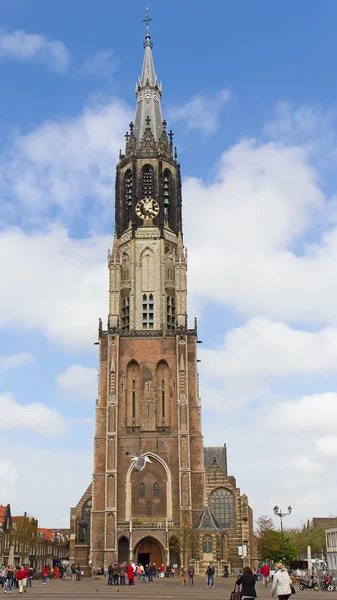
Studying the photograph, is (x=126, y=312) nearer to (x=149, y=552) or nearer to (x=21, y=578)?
(x=149, y=552)

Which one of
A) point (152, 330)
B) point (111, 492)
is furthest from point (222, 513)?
point (152, 330)

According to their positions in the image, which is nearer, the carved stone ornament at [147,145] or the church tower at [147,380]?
the church tower at [147,380]

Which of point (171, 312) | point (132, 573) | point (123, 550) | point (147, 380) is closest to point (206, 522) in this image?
point (123, 550)

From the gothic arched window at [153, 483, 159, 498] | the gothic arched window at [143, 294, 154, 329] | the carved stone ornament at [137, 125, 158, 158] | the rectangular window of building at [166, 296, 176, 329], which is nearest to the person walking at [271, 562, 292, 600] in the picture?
the gothic arched window at [153, 483, 159, 498]

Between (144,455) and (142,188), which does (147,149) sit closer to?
(142,188)

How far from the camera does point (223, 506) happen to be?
73.7m

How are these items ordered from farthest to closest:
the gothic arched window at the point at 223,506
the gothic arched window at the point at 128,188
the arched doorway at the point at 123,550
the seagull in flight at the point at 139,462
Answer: the gothic arched window at the point at 128,188
the gothic arched window at the point at 223,506
the arched doorway at the point at 123,550
the seagull in flight at the point at 139,462

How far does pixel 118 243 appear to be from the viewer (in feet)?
262

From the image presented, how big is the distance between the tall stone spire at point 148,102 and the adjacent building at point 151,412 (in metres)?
2.26

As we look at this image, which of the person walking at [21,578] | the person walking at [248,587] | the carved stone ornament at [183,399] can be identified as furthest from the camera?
the carved stone ornament at [183,399]

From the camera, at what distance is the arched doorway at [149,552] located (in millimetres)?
64750

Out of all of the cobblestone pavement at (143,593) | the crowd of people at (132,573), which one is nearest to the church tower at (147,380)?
the crowd of people at (132,573)

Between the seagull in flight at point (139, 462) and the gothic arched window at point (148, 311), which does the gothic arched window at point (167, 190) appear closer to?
the gothic arched window at point (148, 311)

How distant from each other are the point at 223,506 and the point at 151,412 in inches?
575
